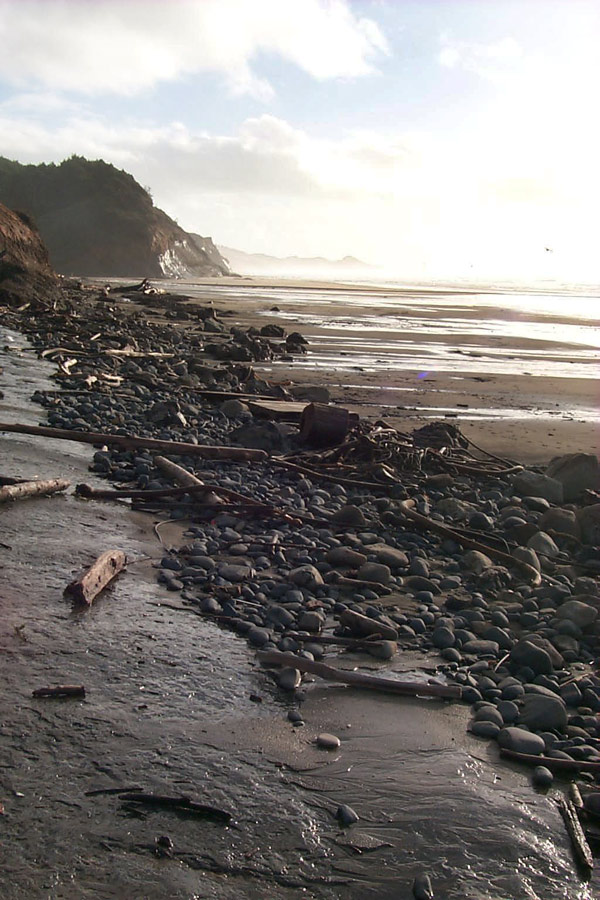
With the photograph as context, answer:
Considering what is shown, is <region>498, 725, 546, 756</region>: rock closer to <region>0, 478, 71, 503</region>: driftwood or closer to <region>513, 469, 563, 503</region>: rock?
<region>0, 478, 71, 503</region>: driftwood

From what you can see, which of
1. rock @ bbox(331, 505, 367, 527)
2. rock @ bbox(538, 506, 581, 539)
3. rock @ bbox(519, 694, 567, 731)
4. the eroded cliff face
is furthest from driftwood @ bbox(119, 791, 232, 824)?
the eroded cliff face

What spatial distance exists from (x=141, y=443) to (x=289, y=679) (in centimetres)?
494

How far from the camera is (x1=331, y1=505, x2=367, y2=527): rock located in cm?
693

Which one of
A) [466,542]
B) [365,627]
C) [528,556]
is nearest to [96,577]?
[365,627]

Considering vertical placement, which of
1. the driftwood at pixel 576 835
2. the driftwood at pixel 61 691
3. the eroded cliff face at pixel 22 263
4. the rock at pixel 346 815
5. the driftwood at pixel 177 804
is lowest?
the driftwood at pixel 576 835

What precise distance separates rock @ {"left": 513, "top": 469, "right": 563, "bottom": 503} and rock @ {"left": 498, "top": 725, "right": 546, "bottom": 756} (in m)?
4.75

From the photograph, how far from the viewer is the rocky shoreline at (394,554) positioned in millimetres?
4367

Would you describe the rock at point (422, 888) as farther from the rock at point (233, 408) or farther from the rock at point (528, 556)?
the rock at point (233, 408)

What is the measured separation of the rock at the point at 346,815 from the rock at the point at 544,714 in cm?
130

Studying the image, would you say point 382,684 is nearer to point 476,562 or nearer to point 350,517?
point 476,562

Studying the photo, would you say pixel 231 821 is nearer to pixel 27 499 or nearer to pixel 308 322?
pixel 27 499

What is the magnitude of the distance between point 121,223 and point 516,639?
301 ft

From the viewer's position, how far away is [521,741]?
146 inches

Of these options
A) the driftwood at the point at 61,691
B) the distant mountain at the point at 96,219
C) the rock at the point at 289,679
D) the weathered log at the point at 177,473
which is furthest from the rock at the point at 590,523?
the distant mountain at the point at 96,219
